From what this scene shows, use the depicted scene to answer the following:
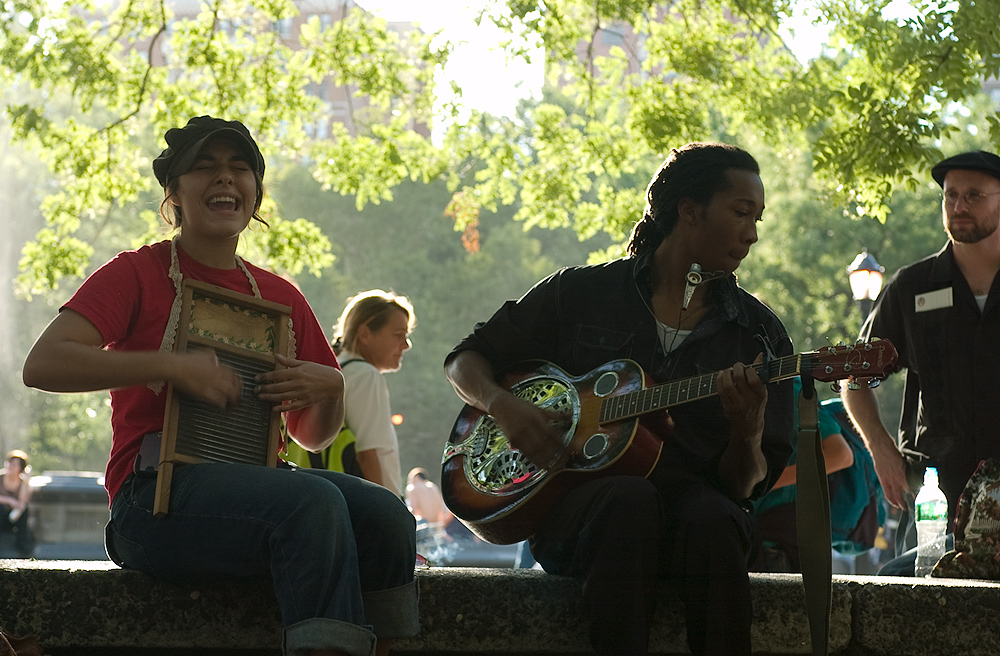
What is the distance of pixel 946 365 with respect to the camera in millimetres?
4961

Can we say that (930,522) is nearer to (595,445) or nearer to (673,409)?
(673,409)

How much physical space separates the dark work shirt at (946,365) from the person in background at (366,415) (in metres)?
2.31

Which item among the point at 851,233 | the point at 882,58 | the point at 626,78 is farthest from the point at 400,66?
the point at 851,233

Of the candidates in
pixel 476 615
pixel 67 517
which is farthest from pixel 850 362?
pixel 67 517

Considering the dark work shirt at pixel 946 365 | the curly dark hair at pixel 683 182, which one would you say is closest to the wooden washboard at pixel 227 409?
the curly dark hair at pixel 683 182

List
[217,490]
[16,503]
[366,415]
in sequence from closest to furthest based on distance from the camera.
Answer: [217,490] → [366,415] → [16,503]

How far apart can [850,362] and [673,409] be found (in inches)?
23.3

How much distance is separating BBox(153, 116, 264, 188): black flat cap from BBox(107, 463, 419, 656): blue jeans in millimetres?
988

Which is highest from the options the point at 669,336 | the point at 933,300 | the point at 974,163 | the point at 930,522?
the point at 974,163

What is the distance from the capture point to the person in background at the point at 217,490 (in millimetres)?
2867

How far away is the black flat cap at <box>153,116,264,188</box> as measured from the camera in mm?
3529

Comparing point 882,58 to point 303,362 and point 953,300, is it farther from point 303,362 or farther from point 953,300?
point 303,362

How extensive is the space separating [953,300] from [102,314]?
3552 millimetres

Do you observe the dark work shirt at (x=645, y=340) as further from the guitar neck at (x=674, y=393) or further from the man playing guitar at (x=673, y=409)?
the guitar neck at (x=674, y=393)
